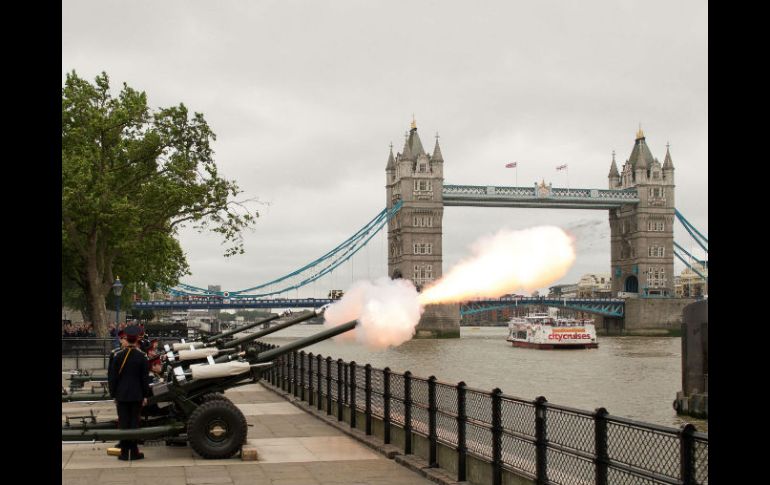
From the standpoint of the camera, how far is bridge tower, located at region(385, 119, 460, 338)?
146m

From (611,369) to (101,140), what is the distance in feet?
124

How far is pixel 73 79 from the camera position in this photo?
141 feet

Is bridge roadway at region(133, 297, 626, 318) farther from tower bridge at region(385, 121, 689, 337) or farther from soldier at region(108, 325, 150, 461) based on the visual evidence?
soldier at region(108, 325, 150, 461)

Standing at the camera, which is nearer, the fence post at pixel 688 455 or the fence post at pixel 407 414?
the fence post at pixel 688 455

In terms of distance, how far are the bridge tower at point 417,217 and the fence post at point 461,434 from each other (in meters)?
130

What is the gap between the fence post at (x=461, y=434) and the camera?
1182cm

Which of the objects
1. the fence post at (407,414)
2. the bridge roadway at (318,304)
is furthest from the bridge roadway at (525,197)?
the fence post at (407,414)

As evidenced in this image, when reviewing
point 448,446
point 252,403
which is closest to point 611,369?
A: point 252,403

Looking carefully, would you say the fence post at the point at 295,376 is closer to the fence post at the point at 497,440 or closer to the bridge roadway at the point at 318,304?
the fence post at the point at 497,440

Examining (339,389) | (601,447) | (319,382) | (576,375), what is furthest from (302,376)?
(576,375)

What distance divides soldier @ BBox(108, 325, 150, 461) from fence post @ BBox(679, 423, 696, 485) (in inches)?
321

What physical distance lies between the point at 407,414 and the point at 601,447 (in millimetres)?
5630

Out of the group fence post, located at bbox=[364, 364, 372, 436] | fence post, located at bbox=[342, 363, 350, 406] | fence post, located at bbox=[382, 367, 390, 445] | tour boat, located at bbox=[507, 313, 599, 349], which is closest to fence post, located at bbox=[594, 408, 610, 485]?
fence post, located at bbox=[382, 367, 390, 445]
